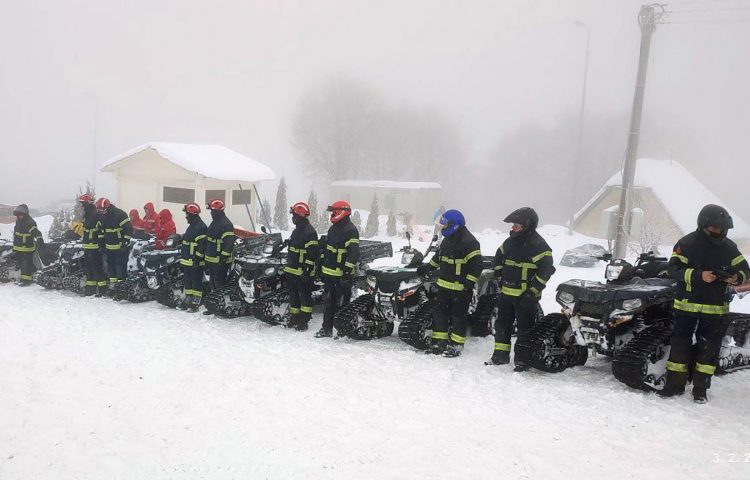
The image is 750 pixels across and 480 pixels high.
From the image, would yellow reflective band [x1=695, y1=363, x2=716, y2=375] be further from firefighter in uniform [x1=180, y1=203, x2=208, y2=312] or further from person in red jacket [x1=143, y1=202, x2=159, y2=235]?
person in red jacket [x1=143, y1=202, x2=159, y2=235]

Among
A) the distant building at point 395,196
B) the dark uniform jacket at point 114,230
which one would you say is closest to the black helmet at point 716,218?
the dark uniform jacket at point 114,230

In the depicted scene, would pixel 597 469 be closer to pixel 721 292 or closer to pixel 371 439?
pixel 371 439

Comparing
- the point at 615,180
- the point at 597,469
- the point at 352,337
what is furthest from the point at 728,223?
the point at 615,180

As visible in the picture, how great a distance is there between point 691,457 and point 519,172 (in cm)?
7147

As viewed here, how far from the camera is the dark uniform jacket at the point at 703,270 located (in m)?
6.27

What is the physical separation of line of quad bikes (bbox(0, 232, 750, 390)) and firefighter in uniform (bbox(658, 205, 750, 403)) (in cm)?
28

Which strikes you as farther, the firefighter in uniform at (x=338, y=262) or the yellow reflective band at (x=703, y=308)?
the firefighter in uniform at (x=338, y=262)

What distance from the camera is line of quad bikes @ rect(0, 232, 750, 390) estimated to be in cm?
682

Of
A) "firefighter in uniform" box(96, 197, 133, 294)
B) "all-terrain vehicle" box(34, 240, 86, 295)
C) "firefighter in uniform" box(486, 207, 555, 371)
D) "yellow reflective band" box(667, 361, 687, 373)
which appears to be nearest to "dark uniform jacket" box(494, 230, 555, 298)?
"firefighter in uniform" box(486, 207, 555, 371)

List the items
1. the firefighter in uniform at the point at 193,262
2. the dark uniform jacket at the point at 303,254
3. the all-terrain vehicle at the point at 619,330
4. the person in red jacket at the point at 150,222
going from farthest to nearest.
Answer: the person in red jacket at the point at 150,222 → the firefighter in uniform at the point at 193,262 → the dark uniform jacket at the point at 303,254 → the all-terrain vehicle at the point at 619,330

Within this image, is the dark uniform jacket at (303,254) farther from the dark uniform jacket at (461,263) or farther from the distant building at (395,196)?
the distant building at (395,196)

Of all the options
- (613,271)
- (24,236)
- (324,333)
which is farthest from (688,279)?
(24,236)

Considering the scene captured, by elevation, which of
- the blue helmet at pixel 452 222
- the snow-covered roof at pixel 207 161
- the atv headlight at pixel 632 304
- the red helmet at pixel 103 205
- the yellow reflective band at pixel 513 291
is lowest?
the yellow reflective band at pixel 513 291

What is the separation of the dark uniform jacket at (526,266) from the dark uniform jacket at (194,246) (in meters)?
5.56
